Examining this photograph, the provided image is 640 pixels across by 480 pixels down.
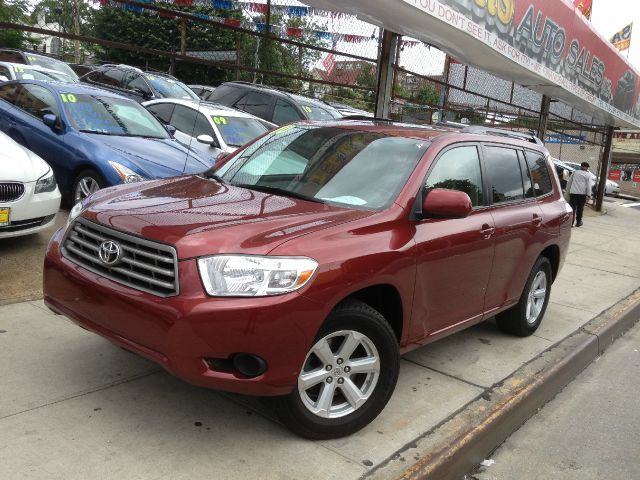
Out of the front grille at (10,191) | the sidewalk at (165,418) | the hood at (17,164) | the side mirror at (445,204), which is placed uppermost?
the side mirror at (445,204)

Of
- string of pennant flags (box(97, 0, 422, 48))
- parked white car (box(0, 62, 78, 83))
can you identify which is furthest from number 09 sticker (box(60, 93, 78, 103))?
parked white car (box(0, 62, 78, 83))

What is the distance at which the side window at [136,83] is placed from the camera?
1264 centimetres

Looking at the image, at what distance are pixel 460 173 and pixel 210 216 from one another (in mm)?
1912

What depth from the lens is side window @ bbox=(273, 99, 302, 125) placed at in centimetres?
1126

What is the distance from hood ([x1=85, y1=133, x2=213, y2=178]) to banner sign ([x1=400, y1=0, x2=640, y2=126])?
123 inches

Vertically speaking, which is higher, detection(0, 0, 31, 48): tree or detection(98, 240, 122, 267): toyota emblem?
detection(0, 0, 31, 48): tree

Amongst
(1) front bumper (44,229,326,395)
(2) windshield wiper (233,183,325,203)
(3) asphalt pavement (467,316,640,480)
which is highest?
(2) windshield wiper (233,183,325,203)

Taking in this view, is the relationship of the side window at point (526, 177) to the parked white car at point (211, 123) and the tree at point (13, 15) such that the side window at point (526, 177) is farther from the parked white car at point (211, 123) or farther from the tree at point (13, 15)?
the tree at point (13, 15)

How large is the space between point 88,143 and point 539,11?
7.08 metres

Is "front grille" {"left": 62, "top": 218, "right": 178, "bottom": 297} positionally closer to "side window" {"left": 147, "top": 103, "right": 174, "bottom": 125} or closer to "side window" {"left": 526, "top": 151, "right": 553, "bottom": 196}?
"side window" {"left": 526, "top": 151, "right": 553, "bottom": 196}

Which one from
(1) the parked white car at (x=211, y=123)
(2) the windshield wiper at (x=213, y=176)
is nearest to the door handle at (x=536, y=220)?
(2) the windshield wiper at (x=213, y=176)

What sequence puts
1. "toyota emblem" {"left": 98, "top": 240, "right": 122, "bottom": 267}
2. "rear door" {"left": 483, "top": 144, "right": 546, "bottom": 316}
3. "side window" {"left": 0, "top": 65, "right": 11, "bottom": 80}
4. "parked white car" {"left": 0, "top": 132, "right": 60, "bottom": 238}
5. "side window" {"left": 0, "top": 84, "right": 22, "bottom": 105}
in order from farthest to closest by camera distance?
"side window" {"left": 0, "top": 65, "right": 11, "bottom": 80} < "side window" {"left": 0, "top": 84, "right": 22, "bottom": 105} < "parked white car" {"left": 0, "top": 132, "right": 60, "bottom": 238} < "rear door" {"left": 483, "top": 144, "right": 546, "bottom": 316} < "toyota emblem" {"left": 98, "top": 240, "right": 122, "bottom": 267}

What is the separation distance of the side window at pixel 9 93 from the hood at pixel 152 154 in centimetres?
158

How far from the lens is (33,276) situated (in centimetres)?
511
